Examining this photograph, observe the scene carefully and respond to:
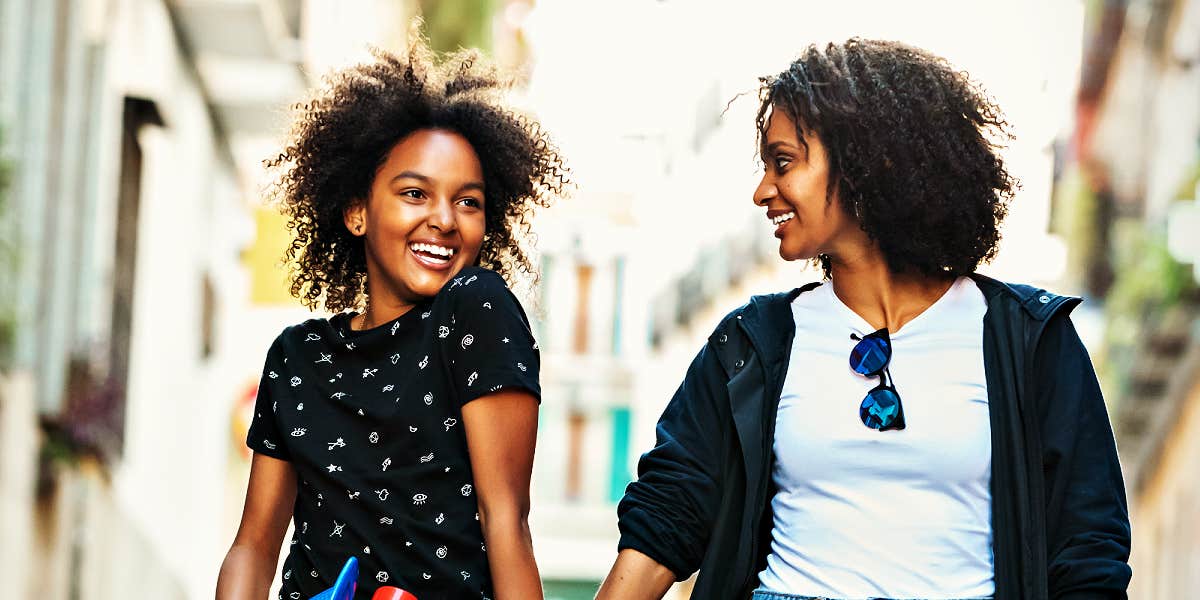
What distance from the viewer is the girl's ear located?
3.86 metres

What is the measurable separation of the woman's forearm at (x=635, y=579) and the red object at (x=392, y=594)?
0.43 meters

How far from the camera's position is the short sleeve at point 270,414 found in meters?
3.72

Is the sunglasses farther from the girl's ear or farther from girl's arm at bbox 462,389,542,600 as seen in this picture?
the girl's ear

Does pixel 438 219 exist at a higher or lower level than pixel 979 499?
higher

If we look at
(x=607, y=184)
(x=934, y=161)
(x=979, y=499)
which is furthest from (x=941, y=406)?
(x=607, y=184)

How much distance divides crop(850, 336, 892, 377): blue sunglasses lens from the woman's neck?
82 mm

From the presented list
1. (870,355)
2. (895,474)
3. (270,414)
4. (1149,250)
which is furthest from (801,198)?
(1149,250)

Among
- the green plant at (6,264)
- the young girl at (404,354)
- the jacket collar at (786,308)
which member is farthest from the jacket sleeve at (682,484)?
the green plant at (6,264)

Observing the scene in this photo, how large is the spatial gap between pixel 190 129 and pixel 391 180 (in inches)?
503

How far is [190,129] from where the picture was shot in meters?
16.0

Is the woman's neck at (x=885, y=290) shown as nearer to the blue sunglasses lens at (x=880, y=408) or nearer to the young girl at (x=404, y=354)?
the blue sunglasses lens at (x=880, y=408)

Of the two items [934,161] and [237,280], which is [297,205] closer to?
[934,161]

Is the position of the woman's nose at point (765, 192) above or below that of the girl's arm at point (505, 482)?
above

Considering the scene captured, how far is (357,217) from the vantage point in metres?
3.88
